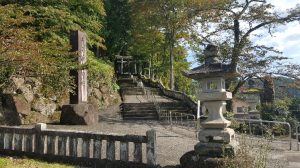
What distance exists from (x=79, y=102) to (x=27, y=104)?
7.43ft

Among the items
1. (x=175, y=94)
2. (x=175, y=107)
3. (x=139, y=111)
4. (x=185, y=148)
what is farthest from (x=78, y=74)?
(x=175, y=94)

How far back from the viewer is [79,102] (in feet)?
50.8

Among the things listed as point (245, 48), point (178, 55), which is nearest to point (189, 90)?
point (178, 55)

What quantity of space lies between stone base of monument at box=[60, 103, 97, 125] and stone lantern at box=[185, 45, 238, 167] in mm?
7501

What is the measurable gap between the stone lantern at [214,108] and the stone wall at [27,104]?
796 centimetres

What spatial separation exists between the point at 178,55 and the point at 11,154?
101 ft

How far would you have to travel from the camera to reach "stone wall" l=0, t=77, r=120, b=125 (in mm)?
14594

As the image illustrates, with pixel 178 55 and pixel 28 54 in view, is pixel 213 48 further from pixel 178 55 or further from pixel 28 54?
pixel 178 55

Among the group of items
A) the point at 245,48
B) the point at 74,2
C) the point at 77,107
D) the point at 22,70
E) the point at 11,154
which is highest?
the point at 74,2

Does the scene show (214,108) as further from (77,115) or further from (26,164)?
(77,115)

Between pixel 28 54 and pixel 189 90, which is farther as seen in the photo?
pixel 189 90

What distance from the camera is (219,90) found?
826 centimetres

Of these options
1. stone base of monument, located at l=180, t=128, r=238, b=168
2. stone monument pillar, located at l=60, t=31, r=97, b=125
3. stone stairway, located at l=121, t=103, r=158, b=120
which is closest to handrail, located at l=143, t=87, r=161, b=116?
stone stairway, located at l=121, t=103, r=158, b=120

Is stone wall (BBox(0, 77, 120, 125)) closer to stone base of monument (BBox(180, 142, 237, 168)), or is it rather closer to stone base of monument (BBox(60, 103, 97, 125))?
stone base of monument (BBox(60, 103, 97, 125))
